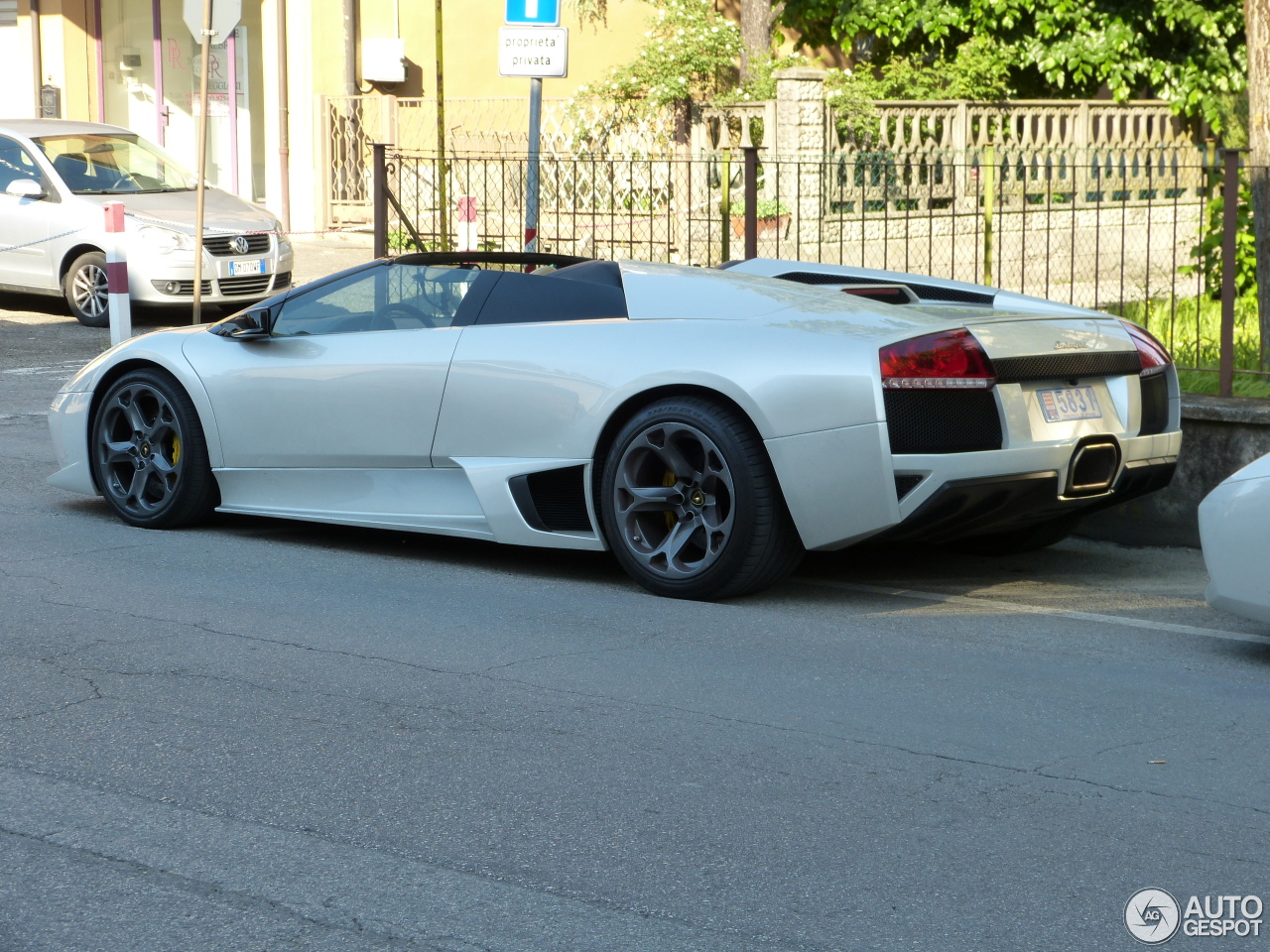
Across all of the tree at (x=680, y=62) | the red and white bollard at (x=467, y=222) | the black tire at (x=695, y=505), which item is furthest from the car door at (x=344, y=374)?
the tree at (x=680, y=62)

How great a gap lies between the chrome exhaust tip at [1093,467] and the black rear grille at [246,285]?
1023 cm

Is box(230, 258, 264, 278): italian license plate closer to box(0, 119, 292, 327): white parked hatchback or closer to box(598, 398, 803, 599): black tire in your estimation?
box(0, 119, 292, 327): white parked hatchback

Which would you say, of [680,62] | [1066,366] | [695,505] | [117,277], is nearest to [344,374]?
[695,505]

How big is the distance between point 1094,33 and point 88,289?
500 inches

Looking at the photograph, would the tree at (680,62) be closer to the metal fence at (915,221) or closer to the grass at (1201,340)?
the metal fence at (915,221)

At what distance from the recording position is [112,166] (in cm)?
1559

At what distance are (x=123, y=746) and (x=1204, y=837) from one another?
2.60 m

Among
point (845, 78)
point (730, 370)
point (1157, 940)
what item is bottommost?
point (1157, 940)

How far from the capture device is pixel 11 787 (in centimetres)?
394

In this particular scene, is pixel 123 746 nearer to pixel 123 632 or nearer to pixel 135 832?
pixel 135 832

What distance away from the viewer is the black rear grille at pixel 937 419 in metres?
5.48

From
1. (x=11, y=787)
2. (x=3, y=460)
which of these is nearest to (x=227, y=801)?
(x=11, y=787)

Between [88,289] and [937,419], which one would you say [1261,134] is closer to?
[937,419]

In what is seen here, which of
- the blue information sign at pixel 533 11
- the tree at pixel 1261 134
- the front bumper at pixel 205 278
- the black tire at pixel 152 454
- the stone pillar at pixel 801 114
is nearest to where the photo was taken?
the black tire at pixel 152 454
